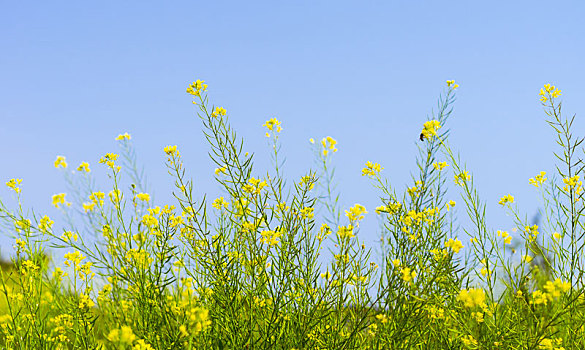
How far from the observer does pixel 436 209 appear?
2.53m

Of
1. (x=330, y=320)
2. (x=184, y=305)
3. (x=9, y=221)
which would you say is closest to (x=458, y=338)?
(x=330, y=320)

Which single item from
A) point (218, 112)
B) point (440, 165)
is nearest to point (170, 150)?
point (218, 112)

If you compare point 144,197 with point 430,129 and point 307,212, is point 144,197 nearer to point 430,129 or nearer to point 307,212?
point 307,212

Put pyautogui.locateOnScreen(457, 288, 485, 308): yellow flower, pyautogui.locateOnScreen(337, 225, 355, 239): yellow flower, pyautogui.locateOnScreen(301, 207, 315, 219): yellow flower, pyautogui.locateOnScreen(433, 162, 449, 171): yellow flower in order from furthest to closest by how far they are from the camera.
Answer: pyautogui.locateOnScreen(433, 162, 449, 171): yellow flower
pyautogui.locateOnScreen(301, 207, 315, 219): yellow flower
pyautogui.locateOnScreen(337, 225, 355, 239): yellow flower
pyautogui.locateOnScreen(457, 288, 485, 308): yellow flower

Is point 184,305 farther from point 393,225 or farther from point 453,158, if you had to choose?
point 453,158

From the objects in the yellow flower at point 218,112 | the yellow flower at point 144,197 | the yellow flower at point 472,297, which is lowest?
A: the yellow flower at point 472,297

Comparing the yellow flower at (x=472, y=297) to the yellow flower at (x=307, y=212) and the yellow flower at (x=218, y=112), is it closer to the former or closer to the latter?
the yellow flower at (x=307, y=212)

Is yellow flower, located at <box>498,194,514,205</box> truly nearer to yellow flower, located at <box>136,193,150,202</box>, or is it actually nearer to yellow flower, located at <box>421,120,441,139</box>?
yellow flower, located at <box>421,120,441,139</box>

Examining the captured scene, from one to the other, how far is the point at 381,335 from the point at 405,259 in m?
0.33

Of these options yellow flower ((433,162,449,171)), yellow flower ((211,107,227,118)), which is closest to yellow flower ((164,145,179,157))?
yellow flower ((211,107,227,118))

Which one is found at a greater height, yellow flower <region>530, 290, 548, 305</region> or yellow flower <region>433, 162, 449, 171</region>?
yellow flower <region>433, 162, 449, 171</region>

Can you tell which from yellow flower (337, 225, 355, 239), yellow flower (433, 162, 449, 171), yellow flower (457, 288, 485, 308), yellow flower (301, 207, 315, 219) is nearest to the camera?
yellow flower (457, 288, 485, 308)

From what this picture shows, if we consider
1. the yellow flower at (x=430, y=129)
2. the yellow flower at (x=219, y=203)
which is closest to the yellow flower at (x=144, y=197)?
the yellow flower at (x=219, y=203)

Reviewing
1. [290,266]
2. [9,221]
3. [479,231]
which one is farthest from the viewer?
[9,221]
